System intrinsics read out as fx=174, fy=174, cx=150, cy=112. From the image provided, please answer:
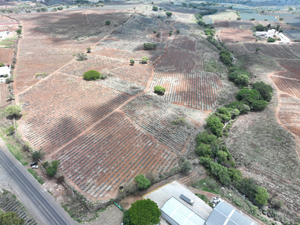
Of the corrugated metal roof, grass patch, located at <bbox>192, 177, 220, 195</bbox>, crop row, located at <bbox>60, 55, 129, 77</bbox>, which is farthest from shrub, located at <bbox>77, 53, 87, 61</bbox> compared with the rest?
the corrugated metal roof

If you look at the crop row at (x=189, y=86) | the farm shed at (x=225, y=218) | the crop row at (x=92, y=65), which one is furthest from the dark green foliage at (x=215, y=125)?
the crop row at (x=92, y=65)

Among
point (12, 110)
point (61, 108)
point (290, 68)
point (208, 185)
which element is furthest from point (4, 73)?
point (290, 68)

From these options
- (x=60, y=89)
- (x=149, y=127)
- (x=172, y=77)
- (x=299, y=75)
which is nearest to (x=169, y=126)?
(x=149, y=127)

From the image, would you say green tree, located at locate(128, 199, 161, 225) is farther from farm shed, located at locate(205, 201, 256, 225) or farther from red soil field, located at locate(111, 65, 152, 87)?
red soil field, located at locate(111, 65, 152, 87)

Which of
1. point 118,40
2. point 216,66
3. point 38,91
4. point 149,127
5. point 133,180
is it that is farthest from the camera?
point 118,40

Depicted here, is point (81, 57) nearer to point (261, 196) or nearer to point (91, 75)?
point (91, 75)

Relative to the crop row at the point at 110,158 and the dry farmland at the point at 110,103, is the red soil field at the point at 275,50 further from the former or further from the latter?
the crop row at the point at 110,158

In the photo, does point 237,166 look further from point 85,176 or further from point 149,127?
point 85,176
